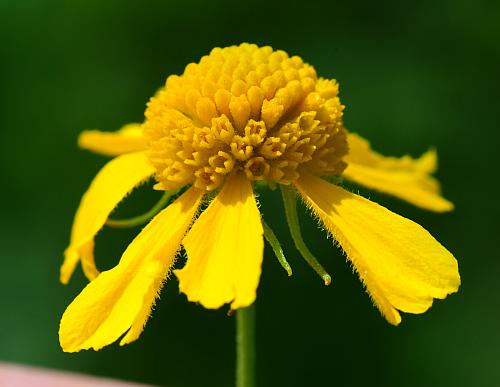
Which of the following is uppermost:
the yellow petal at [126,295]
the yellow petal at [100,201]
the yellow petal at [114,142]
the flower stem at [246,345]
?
the yellow petal at [114,142]

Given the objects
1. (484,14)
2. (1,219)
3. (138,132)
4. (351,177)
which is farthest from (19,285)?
(484,14)

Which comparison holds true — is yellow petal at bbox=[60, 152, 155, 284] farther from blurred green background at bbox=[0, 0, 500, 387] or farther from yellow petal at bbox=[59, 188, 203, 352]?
blurred green background at bbox=[0, 0, 500, 387]

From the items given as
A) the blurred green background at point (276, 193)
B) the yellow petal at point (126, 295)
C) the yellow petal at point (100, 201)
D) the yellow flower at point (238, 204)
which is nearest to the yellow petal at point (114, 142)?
the yellow petal at point (100, 201)

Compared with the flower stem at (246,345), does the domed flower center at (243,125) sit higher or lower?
higher

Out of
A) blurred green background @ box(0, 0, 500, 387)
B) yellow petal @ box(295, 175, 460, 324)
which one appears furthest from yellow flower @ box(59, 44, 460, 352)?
blurred green background @ box(0, 0, 500, 387)

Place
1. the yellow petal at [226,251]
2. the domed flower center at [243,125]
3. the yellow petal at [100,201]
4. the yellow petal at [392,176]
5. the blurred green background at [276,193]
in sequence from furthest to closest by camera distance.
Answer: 1. the blurred green background at [276,193]
2. the yellow petal at [392,176]
3. the yellow petal at [100,201]
4. the domed flower center at [243,125]
5. the yellow petal at [226,251]

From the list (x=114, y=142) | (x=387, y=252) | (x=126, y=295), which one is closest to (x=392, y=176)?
(x=387, y=252)

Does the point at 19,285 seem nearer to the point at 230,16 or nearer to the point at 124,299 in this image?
the point at 230,16

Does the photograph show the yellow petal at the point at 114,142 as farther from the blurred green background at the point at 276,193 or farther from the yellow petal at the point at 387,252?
the blurred green background at the point at 276,193
